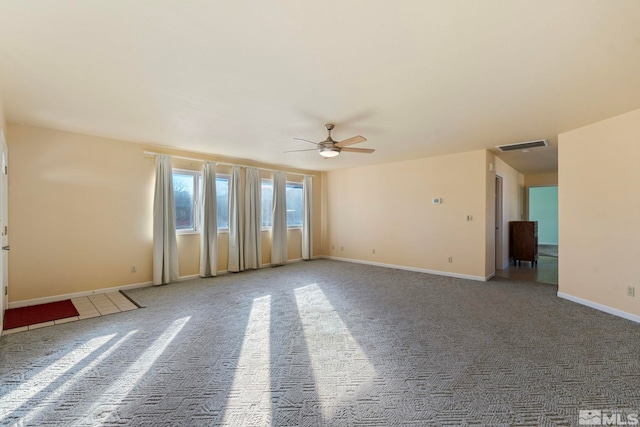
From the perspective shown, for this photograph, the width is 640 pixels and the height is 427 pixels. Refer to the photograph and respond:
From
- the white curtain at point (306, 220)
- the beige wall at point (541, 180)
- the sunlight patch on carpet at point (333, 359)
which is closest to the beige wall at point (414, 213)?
the white curtain at point (306, 220)

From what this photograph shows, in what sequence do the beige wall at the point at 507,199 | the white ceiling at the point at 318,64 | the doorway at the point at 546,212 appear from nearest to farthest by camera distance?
the white ceiling at the point at 318,64 < the beige wall at the point at 507,199 < the doorway at the point at 546,212

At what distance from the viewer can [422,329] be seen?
3066 mm

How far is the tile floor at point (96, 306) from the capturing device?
3.28m

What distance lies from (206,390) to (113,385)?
71 cm

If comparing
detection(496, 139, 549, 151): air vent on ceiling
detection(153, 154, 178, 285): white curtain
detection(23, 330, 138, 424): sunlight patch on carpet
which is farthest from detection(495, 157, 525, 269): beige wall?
detection(23, 330, 138, 424): sunlight patch on carpet

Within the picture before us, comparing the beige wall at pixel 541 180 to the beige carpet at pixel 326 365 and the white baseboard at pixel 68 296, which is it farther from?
the white baseboard at pixel 68 296

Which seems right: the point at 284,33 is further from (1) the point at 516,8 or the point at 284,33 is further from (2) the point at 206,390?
(2) the point at 206,390

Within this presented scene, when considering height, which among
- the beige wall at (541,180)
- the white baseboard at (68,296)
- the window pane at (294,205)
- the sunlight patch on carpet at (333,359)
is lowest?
the sunlight patch on carpet at (333,359)

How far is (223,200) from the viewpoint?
19.7 feet

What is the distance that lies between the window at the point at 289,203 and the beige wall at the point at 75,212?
8.06 ft

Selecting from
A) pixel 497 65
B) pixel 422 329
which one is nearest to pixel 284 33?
pixel 497 65

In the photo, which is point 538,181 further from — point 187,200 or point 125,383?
point 125,383

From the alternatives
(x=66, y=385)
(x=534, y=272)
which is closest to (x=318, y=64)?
(x=66, y=385)

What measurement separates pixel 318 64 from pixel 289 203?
520 centimetres
